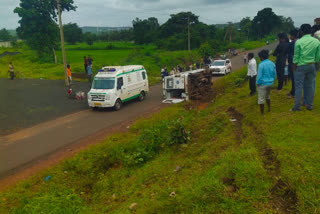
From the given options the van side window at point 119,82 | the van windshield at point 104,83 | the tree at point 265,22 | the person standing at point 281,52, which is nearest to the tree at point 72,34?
the tree at point 265,22

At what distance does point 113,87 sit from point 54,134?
474cm

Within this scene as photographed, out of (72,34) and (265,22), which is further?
(265,22)

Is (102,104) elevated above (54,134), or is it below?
above

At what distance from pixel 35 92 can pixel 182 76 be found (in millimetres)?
12391

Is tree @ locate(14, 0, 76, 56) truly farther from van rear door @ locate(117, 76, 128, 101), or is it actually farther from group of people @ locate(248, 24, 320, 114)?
group of people @ locate(248, 24, 320, 114)

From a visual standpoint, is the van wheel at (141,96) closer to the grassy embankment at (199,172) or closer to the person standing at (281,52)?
the grassy embankment at (199,172)

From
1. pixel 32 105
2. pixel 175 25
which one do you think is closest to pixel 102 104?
pixel 32 105

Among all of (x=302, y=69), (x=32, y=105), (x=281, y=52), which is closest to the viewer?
(x=302, y=69)

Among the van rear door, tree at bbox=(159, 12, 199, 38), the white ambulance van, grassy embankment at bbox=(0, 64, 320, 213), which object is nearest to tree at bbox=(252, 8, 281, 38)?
tree at bbox=(159, 12, 199, 38)

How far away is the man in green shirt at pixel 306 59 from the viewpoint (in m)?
6.43

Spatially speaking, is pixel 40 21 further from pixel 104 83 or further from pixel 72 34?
pixel 72 34

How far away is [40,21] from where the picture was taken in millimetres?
36094

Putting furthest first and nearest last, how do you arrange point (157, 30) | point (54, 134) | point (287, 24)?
point (287, 24)
point (157, 30)
point (54, 134)

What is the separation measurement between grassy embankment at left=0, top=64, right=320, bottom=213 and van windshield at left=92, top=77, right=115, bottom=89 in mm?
5951
